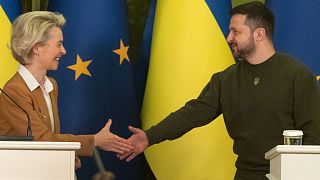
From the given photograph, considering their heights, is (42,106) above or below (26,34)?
below

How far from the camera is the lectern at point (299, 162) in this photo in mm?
2613

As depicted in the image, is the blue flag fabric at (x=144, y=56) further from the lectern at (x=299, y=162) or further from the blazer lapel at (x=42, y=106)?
the lectern at (x=299, y=162)

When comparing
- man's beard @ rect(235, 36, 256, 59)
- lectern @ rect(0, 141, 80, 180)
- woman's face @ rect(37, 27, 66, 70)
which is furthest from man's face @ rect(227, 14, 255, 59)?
lectern @ rect(0, 141, 80, 180)

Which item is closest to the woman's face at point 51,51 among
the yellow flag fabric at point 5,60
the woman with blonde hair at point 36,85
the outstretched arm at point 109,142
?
the woman with blonde hair at point 36,85

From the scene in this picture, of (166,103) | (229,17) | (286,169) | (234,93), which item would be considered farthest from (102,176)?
(229,17)

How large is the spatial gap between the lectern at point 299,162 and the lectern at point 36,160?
72 cm

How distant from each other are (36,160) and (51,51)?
1.09 metres

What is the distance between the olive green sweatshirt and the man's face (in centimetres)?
6

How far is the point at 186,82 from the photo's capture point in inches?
172

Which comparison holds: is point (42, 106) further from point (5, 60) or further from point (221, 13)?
point (221, 13)

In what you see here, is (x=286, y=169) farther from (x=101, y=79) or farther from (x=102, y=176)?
(x=101, y=79)

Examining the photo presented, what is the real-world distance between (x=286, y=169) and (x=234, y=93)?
1321 mm

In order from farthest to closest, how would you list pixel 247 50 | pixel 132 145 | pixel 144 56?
pixel 144 56
pixel 132 145
pixel 247 50

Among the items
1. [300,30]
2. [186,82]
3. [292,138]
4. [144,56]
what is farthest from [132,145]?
[292,138]
